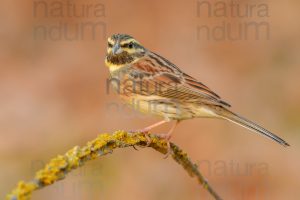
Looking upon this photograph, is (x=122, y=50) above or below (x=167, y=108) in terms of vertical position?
above

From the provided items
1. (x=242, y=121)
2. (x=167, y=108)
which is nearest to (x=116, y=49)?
(x=167, y=108)

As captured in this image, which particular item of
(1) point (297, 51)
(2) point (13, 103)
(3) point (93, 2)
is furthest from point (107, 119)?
(1) point (297, 51)

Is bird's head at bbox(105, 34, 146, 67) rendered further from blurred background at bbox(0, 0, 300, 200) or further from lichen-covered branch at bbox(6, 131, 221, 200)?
blurred background at bbox(0, 0, 300, 200)

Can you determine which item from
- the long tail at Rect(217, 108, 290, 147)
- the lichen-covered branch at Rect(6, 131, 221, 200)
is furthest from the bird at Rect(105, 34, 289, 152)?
the lichen-covered branch at Rect(6, 131, 221, 200)

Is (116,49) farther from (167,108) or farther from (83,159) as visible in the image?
(83,159)

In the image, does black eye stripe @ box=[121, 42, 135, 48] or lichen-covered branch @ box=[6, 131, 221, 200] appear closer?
lichen-covered branch @ box=[6, 131, 221, 200]

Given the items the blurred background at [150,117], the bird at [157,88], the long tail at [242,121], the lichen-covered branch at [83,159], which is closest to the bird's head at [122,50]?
the bird at [157,88]

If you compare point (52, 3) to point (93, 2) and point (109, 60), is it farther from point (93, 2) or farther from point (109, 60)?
point (109, 60)
